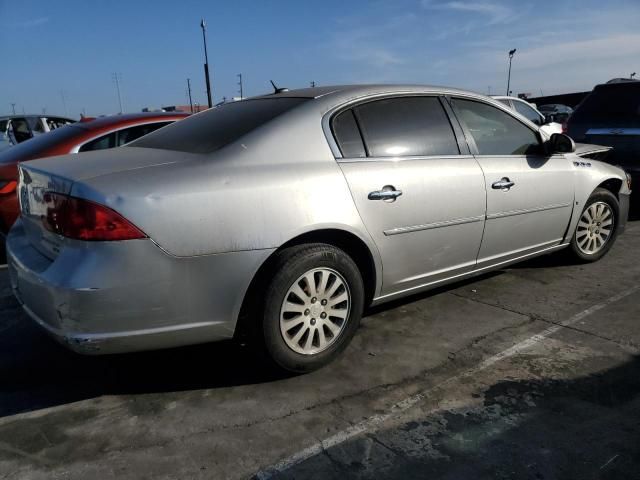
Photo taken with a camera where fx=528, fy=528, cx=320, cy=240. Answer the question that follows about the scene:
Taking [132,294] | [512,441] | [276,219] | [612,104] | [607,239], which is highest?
[612,104]

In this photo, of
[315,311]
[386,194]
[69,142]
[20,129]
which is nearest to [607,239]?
[386,194]

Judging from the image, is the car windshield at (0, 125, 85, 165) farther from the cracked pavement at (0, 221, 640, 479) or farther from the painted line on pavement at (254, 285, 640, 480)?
the painted line on pavement at (254, 285, 640, 480)

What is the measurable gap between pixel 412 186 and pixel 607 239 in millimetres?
2810

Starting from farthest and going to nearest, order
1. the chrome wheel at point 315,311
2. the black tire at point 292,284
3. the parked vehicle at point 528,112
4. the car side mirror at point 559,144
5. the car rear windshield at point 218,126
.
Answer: the parked vehicle at point 528,112, the car side mirror at point 559,144, the car rear windshield at point 218,126, the chrome wheel at point 315,311, the black tire at point 292,284

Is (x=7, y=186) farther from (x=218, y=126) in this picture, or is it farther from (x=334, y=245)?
(x=334, y=245)

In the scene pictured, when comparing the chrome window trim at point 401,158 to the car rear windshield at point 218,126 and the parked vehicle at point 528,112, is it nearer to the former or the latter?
the car rear windshield at point 218,126

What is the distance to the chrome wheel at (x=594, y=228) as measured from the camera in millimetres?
4727

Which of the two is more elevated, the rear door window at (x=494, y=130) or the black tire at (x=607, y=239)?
the rear door window at (x=494, y=130)

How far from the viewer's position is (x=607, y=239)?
5.00 metres

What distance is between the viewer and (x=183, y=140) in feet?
10.5

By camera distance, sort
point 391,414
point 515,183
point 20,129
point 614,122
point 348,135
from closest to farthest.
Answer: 1. point 391,414
2. point 348,135
3. point 515,183
4. point 614,122
5. point 20,129

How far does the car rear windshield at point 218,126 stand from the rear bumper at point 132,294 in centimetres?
71

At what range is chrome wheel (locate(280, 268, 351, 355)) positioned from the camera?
9.30 feet

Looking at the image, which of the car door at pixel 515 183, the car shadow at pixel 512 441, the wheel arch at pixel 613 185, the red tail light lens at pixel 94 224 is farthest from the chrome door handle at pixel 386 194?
the wheel arch at pixel 613 185
